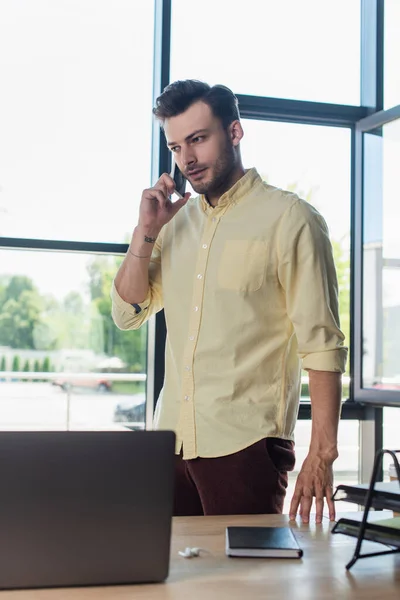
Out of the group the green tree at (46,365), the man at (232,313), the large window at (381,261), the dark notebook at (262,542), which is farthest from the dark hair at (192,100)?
the large window at (381,261)

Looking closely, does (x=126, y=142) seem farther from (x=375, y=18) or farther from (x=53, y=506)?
(x=53, y=506)

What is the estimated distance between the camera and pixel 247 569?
1.15 meters

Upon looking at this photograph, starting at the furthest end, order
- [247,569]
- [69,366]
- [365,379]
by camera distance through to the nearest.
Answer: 1. [365,379]
2. [69,366]
3. [247,569]

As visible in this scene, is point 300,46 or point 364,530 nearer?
point 364,530

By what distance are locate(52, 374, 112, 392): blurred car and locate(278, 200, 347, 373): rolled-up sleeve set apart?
1.50 metres

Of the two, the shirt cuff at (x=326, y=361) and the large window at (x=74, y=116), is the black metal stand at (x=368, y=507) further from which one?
the large window at (x=74, y=116)

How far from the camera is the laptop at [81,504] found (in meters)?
1.00

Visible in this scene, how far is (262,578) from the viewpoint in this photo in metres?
1.11

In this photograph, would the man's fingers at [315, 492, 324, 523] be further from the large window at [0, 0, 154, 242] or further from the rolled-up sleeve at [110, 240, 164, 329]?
the large window at [0, 0, 154, 242]

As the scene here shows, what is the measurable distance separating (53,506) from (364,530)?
492 mm

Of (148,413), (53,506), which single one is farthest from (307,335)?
(148,413)

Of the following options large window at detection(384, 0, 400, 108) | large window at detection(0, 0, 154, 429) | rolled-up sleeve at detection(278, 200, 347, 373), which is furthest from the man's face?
large window at detection(384, 0, 400, 108)

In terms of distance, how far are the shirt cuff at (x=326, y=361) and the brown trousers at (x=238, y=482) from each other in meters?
0.21

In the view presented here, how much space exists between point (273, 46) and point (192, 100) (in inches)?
71.0
